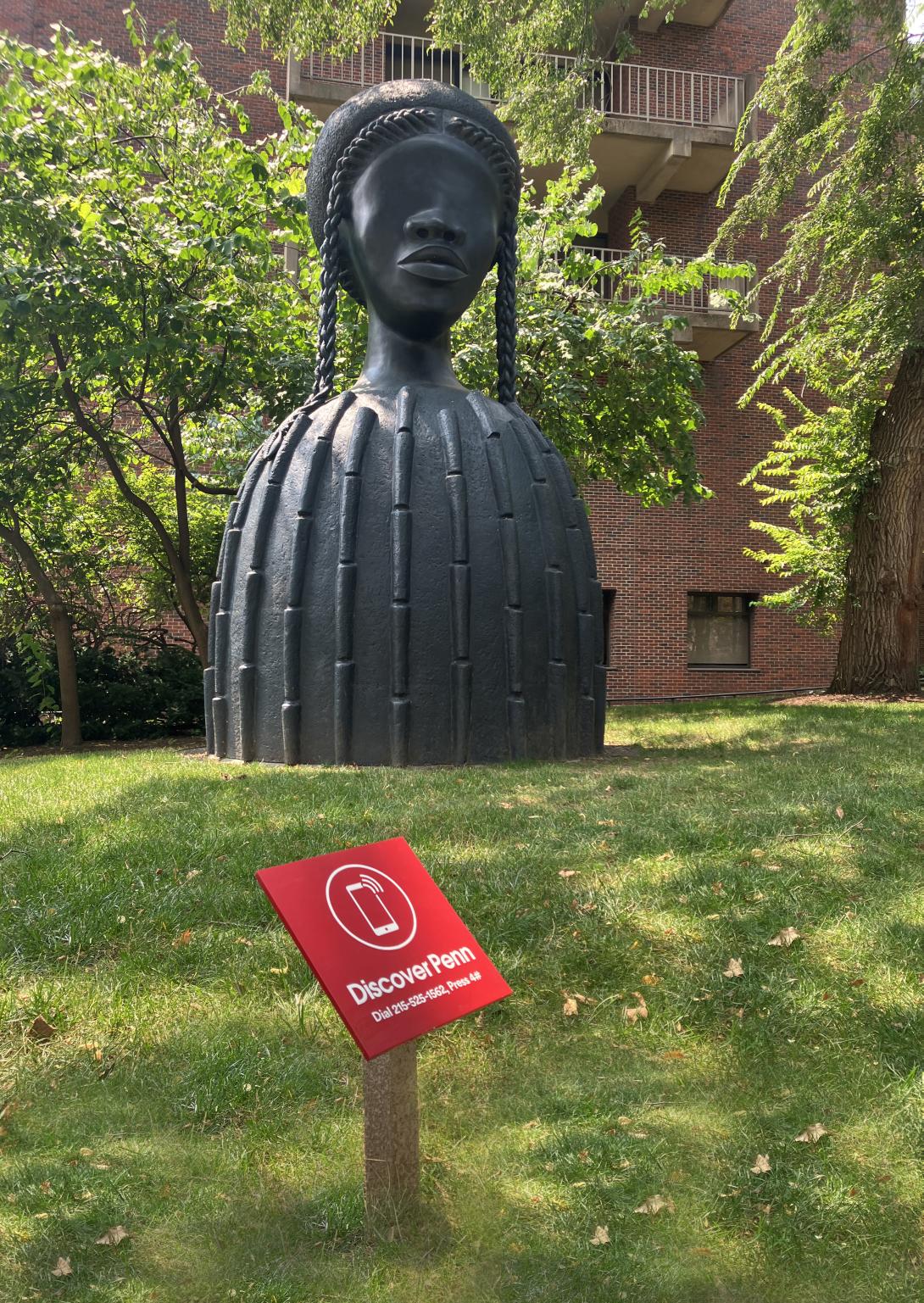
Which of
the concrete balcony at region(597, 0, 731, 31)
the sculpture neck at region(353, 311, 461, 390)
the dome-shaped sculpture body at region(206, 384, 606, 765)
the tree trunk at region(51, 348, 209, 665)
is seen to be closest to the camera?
the dome-shaped sculpture body at region(206, 384, 606, 765)

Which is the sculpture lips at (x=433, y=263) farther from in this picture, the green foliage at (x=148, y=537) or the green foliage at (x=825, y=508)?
the green foliage at (x=825, y=508)

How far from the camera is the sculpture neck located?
305 inches

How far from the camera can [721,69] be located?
21.2 meters

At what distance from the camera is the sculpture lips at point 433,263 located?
716cm

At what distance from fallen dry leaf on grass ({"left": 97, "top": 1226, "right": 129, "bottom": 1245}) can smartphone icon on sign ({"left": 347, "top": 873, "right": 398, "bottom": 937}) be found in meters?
0.85

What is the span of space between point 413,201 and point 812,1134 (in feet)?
21.2

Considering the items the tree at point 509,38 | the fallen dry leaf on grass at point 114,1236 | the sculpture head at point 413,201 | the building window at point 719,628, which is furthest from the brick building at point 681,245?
the fallen dry leaf on grass at point 114,1236

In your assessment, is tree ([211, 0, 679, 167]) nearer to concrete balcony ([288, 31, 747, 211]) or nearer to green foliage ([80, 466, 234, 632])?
green foliage ([80, 466, 234, 632])

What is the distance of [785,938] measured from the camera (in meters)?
3.54

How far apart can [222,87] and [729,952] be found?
20273 millimetres

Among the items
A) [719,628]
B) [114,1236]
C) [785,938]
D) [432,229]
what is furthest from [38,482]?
[719,628]

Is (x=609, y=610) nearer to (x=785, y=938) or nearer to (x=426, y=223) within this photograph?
(x=426, y=223)

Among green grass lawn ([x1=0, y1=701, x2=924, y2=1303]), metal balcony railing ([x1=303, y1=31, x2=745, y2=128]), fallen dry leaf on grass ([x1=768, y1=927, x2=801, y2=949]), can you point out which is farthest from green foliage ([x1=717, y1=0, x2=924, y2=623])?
fallen dry leaf on grass ([x1=768, y1=927, x2=801, y2=949])

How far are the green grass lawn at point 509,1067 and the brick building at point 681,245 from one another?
1507 cm
